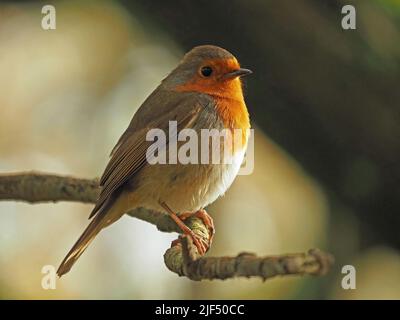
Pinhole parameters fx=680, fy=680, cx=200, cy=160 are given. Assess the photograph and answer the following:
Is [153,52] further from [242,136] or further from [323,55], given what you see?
[323,55]

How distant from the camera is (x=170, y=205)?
4.12m

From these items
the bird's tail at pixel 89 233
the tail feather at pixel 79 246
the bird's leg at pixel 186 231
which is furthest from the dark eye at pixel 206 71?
the tail feather at pixel 79 246

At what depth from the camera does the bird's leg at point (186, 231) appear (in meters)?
3.75

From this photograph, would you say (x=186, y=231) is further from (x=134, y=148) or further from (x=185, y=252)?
(x=185, y=252)

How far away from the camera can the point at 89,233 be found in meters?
3.90

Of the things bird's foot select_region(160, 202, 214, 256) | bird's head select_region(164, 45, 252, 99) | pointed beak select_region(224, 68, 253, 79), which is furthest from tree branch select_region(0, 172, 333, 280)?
pointed beak select_region(224, 68, 253, 79)

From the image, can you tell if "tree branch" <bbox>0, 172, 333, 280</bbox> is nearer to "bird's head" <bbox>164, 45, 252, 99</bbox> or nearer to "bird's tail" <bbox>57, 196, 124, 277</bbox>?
"bird's tail" <bbox>57, 196, 124, 277</bbox>

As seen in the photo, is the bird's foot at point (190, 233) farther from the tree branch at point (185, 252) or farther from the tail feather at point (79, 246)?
the tail feather at point (79, 246)

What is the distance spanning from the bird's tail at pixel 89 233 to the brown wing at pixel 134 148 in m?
0.06

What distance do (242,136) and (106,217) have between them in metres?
0.94

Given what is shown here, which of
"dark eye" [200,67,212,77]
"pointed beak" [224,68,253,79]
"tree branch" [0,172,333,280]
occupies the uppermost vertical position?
"dark eye" [200,67,212,77]

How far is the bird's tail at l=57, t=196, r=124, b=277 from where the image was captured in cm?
389

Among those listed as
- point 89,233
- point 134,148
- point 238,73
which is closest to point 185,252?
point 89,233
